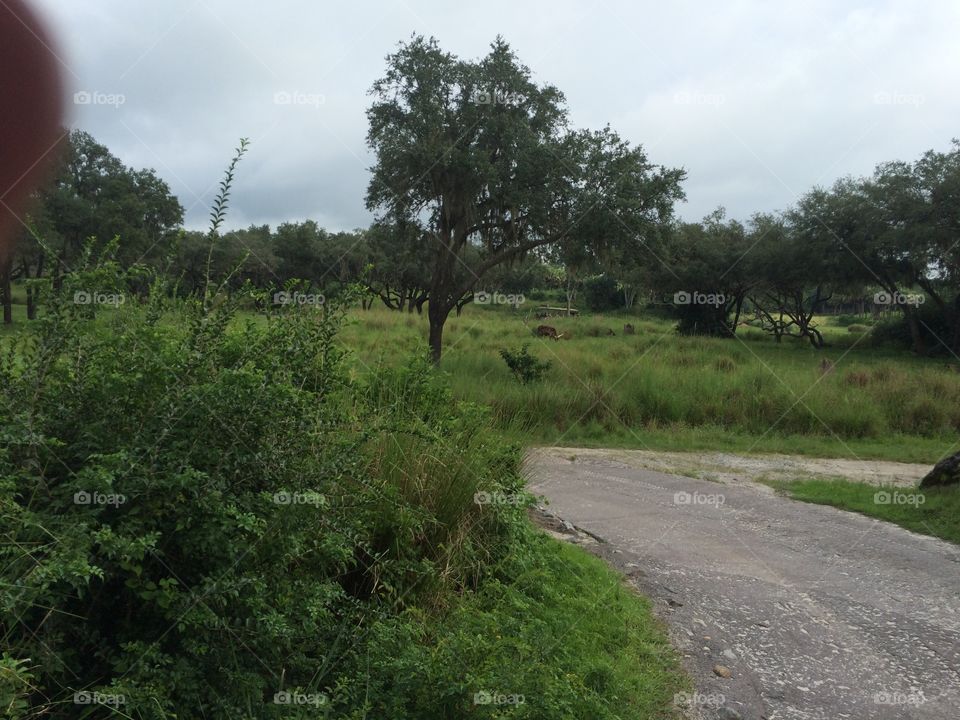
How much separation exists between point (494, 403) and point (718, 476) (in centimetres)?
393

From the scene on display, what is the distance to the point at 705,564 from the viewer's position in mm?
6590

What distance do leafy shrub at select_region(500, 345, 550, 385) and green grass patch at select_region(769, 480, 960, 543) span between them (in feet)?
28.7

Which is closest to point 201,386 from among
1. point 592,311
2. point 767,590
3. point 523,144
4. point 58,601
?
point 58,601

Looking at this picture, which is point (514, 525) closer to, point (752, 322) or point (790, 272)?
point (790, 272)
